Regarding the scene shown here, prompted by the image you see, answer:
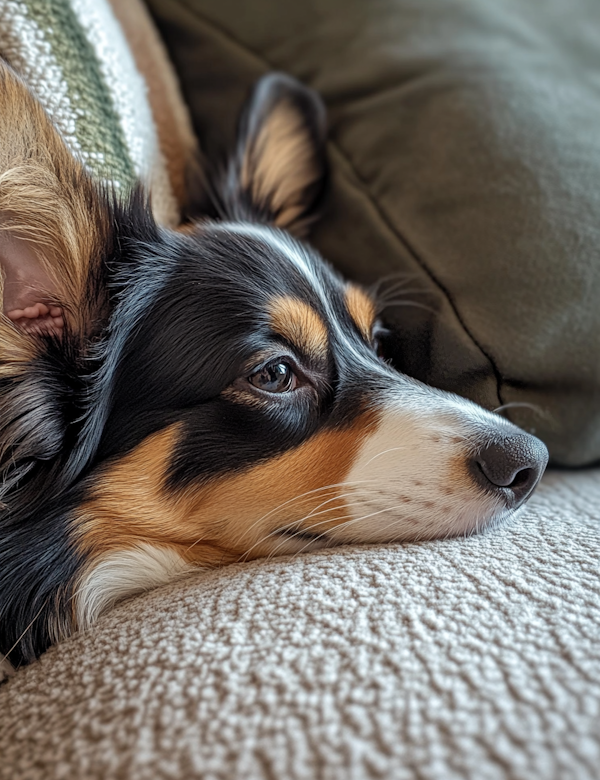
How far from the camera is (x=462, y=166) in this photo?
60.5 inches

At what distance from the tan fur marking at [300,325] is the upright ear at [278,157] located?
53 centimetres

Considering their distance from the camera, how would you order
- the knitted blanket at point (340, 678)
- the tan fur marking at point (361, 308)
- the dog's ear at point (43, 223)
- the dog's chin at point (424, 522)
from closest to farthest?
the knitted blanket at point (340, 678), the dog's ear at point (43, 223), the dog's chin at point (424, 522), the tan fur marking at point (361, 308)

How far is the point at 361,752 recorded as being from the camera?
667 millimetres

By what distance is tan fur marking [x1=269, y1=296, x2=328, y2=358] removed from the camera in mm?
1320

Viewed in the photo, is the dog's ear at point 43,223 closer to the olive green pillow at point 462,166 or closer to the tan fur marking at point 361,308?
the tan fur marking at point 361,308

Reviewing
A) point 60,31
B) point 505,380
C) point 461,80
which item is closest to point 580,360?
point 505,380

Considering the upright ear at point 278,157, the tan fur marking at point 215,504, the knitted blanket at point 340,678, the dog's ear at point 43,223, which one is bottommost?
the tan fur marking at point 215,504

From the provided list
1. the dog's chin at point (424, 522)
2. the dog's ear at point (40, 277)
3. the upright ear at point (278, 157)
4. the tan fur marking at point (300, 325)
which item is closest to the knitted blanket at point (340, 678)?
the dog's chin at point (424, 522)

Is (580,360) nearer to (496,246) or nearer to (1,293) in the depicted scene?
(496,246)

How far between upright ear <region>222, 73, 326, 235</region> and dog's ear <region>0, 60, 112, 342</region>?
0.60 meters

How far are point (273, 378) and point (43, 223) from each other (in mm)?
504

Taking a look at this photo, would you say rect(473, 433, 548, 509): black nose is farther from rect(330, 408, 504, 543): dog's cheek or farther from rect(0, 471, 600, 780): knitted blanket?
rect(0, 471, 600, 780): knitted blanket

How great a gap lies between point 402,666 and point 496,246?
98 centimetres

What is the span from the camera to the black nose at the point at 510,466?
123 cm
